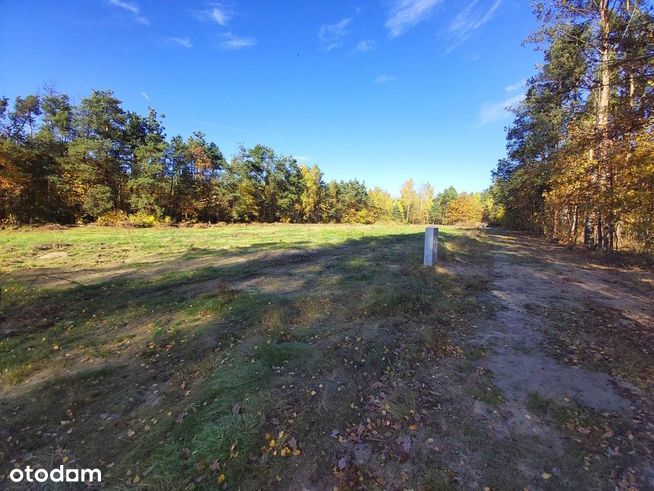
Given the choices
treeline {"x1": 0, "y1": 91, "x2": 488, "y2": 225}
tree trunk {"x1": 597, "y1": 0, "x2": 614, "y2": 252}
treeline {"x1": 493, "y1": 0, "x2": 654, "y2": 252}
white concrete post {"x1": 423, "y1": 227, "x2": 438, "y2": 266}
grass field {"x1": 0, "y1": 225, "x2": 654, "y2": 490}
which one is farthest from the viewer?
treeline {"x1": 0, "y1": 91, "x2": 488, "y2": 225}

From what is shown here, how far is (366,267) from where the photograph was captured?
11648 millimetres

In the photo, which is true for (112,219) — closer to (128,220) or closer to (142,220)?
(128,220)

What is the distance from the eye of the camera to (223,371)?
4727mm

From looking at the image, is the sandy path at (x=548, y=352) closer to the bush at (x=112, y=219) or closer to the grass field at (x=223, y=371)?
the grass field at (x=223, y=371)

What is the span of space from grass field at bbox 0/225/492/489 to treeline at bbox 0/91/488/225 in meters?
24.8

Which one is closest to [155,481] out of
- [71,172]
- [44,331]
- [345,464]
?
[345,464]

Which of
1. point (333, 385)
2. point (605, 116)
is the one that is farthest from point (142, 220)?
point (605, 116)

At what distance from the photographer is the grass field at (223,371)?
3281mm

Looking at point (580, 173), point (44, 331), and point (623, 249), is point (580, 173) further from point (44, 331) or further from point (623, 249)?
point (44, 331)

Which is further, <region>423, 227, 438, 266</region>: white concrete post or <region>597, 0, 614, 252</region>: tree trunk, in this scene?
<region>597, 0, 614, 252</region>: tree trunk

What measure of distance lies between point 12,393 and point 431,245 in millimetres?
10657

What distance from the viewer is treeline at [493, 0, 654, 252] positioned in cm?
646

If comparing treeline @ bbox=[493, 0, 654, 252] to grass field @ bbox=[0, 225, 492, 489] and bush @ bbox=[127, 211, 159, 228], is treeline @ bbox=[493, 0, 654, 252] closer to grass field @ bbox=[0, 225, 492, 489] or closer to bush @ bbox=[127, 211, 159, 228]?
grass field @ bbox=[0, 225, 492, 489]

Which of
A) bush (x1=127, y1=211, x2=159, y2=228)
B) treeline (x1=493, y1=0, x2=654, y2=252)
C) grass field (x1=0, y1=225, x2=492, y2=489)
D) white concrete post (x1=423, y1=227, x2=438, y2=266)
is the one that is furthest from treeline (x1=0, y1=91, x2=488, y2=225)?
treeline (x1=493, y1=0, x2=654, y2=252)
